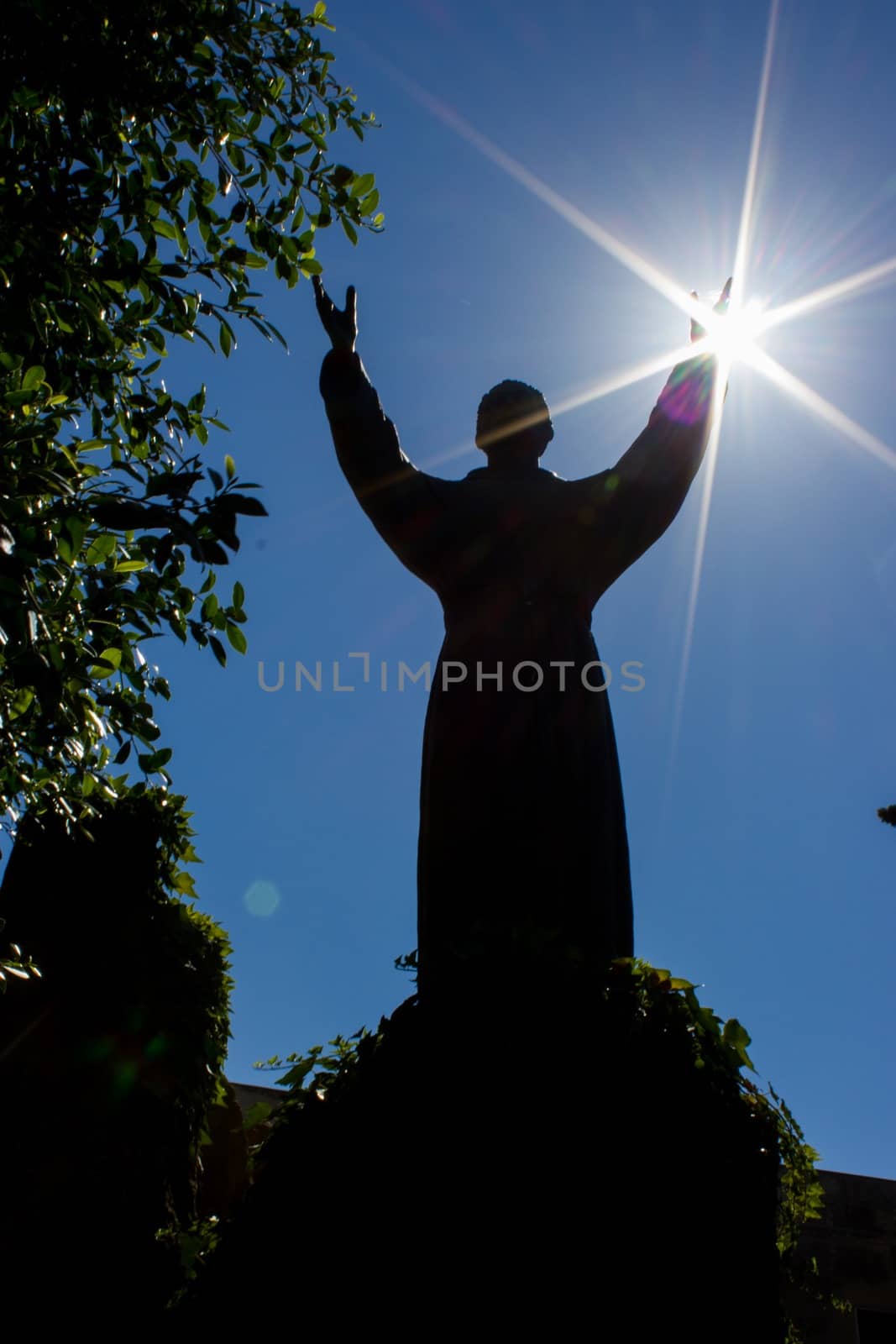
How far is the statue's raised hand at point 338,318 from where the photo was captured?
4.59 metres

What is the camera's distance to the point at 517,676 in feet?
13.2

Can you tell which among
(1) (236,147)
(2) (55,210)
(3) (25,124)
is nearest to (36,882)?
(2) (55,210)

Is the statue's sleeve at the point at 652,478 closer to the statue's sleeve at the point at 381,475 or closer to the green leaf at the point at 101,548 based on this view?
the statue's sleeve at the point at 381,475

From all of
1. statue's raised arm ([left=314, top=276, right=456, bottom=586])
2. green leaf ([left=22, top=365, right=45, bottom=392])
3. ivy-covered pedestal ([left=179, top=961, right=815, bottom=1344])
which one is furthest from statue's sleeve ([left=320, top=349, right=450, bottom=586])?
ivy-covered pedestal ([left=179, top=961, right=815, bottom=1344])

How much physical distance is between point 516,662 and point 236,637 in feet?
4.22

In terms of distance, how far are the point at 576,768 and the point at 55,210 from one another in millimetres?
3573

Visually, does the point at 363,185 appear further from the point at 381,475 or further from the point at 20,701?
the point at 20,701

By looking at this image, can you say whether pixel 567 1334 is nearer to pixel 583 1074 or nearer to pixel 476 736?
pixel 583 1074

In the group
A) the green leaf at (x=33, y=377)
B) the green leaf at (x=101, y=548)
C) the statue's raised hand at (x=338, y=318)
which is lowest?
the green leaf at (x=101, y=548)

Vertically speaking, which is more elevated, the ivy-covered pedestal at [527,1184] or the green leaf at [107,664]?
the green leaf at [107,664]

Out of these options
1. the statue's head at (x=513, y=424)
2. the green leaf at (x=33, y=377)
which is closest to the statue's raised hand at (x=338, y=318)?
the statue's head at (x=513, y=424)

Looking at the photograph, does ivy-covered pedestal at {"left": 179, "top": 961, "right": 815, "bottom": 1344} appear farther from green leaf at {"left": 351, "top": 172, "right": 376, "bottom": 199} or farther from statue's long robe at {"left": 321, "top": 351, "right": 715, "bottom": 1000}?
green leaf at {"left": 351, "top": 172, "right": 376, "bottom": 199}

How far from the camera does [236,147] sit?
5.60m

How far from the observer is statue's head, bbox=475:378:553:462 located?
4.92 meters
